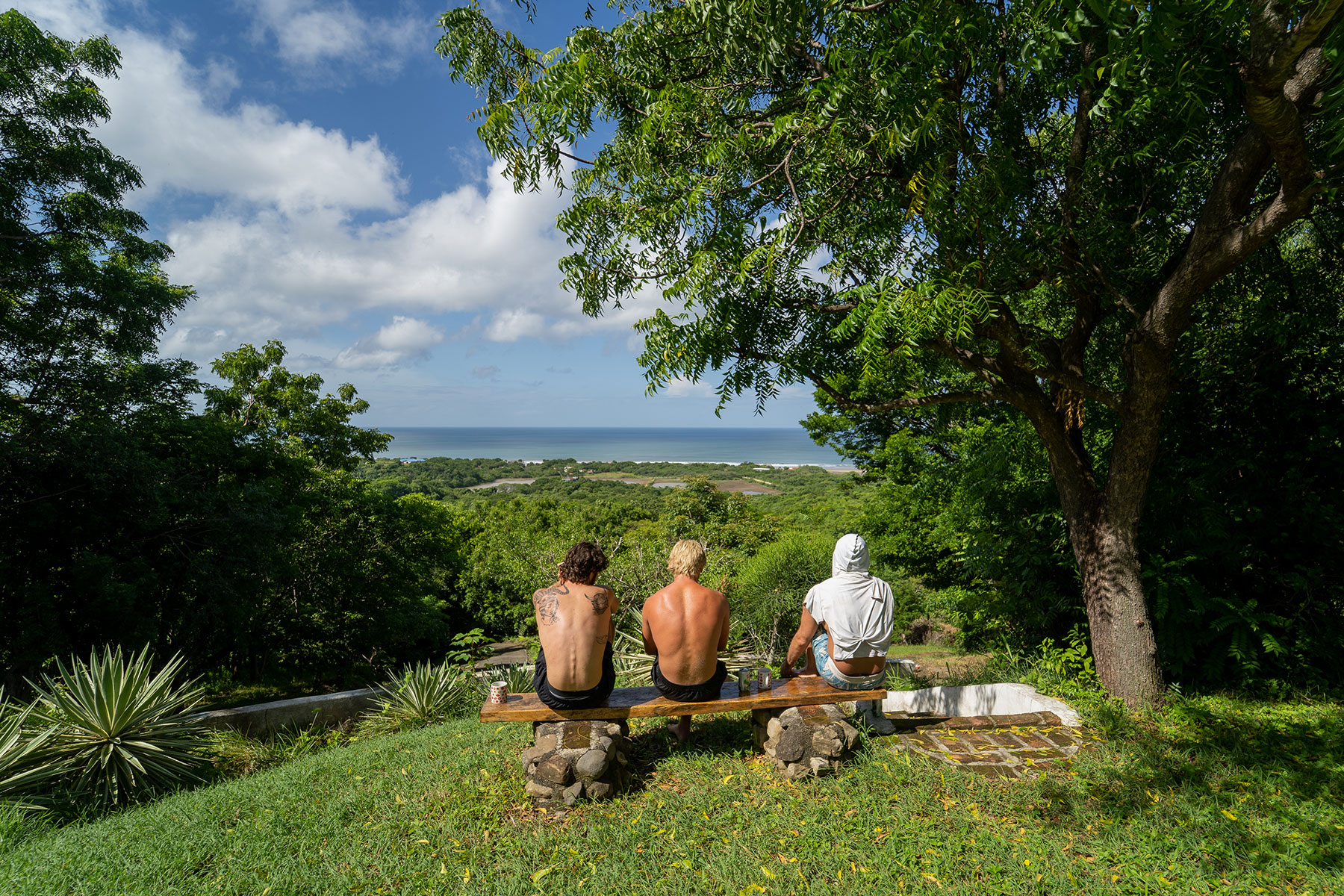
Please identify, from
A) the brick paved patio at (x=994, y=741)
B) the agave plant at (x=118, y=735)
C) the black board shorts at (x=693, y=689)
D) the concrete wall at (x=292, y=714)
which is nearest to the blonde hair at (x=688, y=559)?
the black board shorts at (x=693, y=689)

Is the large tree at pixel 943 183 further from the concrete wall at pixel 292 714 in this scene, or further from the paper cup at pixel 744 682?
the concrete wall at pixel 292 714

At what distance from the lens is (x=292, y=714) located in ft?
21.8

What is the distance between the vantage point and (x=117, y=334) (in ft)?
28.0

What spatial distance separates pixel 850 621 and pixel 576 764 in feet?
6.56

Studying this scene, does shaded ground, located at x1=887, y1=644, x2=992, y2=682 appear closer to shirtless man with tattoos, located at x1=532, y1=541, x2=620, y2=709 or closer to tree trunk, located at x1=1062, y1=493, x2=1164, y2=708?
tree trunk, located at x1=1062, y1=493, x2=1164, y2=708

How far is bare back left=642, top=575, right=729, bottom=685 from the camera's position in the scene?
385cm

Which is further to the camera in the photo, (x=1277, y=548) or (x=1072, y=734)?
(x=1277, y=548)

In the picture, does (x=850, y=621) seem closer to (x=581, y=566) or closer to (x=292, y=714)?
(x=581, y=566)

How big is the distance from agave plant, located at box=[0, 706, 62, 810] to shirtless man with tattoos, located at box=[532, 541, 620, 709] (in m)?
3.45

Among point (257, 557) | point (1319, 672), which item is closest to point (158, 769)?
point (257, 557)

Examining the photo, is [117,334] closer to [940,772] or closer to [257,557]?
[257,557]

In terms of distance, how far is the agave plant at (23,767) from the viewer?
13.1 feet

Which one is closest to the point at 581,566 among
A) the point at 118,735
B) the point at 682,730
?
the point at 682,730

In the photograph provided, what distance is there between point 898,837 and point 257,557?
987 cm
